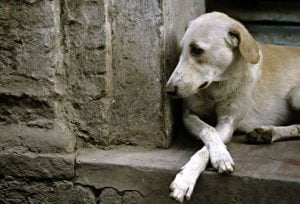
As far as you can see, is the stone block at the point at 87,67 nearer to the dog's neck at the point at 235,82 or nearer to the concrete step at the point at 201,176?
the concrete step at the point at 201,176

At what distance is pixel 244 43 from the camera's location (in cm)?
420

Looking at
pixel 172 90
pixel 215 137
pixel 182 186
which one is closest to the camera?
pixel 182 186

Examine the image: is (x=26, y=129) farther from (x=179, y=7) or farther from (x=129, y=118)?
(x=179, y=7)

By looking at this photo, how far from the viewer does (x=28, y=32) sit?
4.34 meters

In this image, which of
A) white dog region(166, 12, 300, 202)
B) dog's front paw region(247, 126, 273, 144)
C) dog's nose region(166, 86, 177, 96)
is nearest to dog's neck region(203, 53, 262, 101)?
white dog region(166, 12, 300, 202)

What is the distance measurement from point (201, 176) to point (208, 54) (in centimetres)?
72

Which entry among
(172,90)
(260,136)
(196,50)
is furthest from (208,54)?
(260,136)

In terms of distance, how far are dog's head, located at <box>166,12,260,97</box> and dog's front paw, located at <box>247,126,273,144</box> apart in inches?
16.4

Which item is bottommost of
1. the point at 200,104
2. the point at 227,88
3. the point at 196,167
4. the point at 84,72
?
the point at 196,167

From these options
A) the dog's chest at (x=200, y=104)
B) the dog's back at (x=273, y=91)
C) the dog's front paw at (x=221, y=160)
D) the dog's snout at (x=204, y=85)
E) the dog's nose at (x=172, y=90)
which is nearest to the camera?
the dog's front paw at (x=221, y=160)

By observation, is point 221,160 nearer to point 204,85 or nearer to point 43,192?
point 204,85

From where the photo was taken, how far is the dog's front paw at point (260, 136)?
4453 millimetres

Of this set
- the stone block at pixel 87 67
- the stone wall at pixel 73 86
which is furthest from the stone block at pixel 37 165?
the stone block at pixel 87 67

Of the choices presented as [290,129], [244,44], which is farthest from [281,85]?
[244,44]
